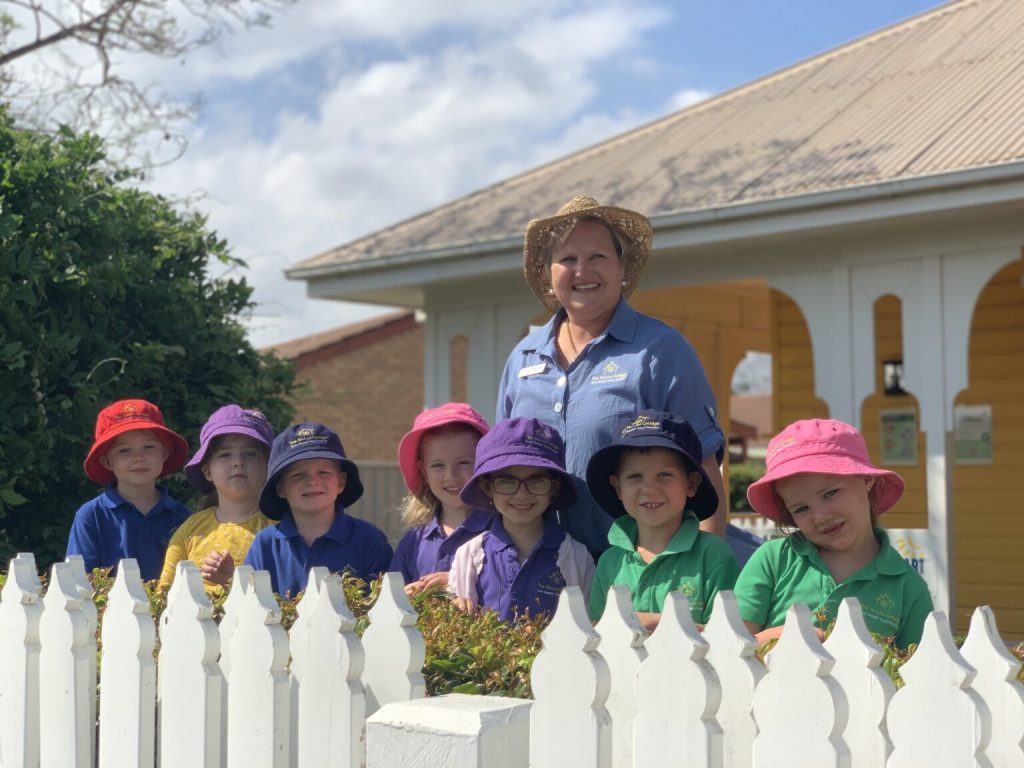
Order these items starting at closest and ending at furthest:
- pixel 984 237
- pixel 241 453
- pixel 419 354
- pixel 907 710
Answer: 1. pixel 907 710
2. pixel 241 453
3. pixel 984 237
4. pixel 419 354

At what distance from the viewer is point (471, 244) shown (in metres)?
10.3

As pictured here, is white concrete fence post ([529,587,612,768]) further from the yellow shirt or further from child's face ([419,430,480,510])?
the yellow shirt

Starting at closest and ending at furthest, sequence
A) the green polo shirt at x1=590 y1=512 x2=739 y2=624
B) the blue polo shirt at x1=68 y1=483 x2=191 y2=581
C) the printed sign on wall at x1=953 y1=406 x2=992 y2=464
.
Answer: the green polo shirt at x1=590 y1=512 x2=739 y2=624 → the blue polo shirt at x1=68 y1=483 x2=191 y2=581 → the printed sign on wall at x1=953 y1=406 x2=992 y2=464

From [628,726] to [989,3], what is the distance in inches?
417

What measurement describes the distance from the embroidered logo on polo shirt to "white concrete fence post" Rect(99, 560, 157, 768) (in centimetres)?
161

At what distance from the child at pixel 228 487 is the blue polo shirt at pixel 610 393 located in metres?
1.26

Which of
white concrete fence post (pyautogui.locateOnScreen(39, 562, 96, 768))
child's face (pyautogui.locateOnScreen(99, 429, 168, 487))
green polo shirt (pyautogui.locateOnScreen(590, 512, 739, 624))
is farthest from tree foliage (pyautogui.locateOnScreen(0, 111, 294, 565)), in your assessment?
green polo shirt (pyautogui.locateOnScreen(590, 512, 739, 624))

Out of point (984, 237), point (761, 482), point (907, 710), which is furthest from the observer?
point (984, 237)

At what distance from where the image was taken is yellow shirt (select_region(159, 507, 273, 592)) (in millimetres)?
4961

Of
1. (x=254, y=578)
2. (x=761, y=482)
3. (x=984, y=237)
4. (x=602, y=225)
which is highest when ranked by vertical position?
(x=984, y=237)

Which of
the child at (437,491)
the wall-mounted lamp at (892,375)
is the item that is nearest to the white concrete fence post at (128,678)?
the child at (437,491)

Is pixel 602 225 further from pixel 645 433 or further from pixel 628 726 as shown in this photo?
pixel 628 726

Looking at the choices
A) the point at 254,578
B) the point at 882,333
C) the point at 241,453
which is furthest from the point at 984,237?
the point at 254,578

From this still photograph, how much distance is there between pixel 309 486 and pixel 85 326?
2.07 m
